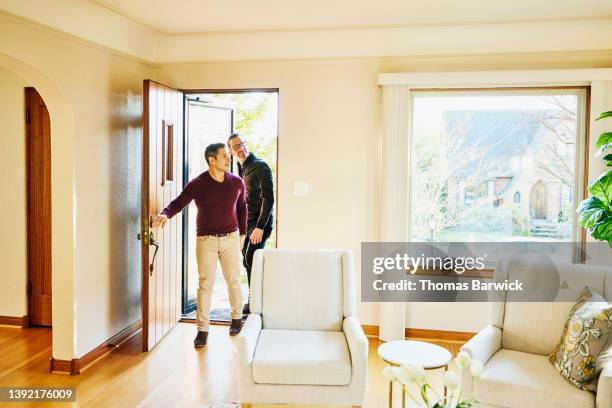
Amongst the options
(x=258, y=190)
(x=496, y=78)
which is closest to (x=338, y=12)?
(x=496, y=78)

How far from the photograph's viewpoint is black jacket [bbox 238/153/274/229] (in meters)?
4.72

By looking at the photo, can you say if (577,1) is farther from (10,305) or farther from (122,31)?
(10,305)

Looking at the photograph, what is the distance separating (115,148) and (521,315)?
297 centimetres

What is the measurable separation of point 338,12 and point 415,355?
2376mm

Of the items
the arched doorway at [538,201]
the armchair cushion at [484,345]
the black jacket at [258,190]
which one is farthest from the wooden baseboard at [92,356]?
the arched doorway at [538,201]

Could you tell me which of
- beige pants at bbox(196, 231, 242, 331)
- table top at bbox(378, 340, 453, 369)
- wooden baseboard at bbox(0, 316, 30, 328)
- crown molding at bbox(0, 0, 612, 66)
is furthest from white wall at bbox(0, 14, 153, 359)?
table top at bbox(378, 340, 453, 369)

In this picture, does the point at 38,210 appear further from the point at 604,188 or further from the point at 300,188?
the point at 604,188

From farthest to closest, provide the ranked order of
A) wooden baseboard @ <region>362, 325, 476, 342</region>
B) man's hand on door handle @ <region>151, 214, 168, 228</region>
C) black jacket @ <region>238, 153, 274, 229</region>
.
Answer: black jacket @ <region>238, 153, 274, 229</region>
wooden baseboard @ <region>362, 325, 476, 342</region>
man's hand on door handle @ <region>151, 214, 168, 228</region>

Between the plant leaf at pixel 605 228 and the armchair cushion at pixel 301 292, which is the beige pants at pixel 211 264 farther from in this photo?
the plant leaf at pixel 605 228

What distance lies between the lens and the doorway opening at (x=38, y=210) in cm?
473

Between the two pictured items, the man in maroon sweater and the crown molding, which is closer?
the crown molding

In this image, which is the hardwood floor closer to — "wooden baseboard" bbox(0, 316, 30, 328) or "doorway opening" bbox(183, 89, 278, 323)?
"wooden baseboard" bbox(0, 316, 30, 328)

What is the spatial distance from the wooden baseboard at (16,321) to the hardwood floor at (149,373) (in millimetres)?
167

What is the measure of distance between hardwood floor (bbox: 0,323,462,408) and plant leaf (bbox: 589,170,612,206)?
1.50 m
